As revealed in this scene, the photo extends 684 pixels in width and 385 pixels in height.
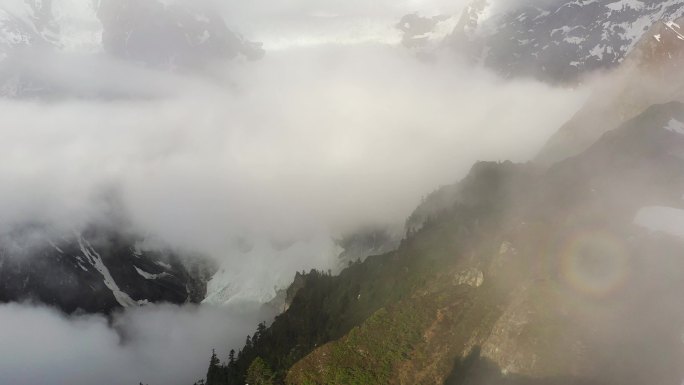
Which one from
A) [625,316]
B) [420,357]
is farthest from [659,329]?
[420,357]

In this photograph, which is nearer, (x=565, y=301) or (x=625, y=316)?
(x=625, y=316)

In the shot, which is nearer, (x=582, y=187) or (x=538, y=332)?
(x=538, y=332)

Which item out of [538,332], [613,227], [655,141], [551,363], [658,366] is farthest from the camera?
[655,141]

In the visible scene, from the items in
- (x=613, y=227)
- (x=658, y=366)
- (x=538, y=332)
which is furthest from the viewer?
(x=613, y=227)

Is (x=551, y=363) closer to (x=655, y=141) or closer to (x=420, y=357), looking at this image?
(x=420, y=357)

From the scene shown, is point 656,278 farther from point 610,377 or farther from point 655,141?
point 655,141

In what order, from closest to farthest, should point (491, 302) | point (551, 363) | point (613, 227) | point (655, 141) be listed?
point (551, 363) < point (613, 227) < point (491, 302) < point (655, 141)

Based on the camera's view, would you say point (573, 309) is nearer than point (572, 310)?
No

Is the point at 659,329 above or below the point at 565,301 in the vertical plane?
below

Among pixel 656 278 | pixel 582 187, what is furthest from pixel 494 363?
pixel 582 187
